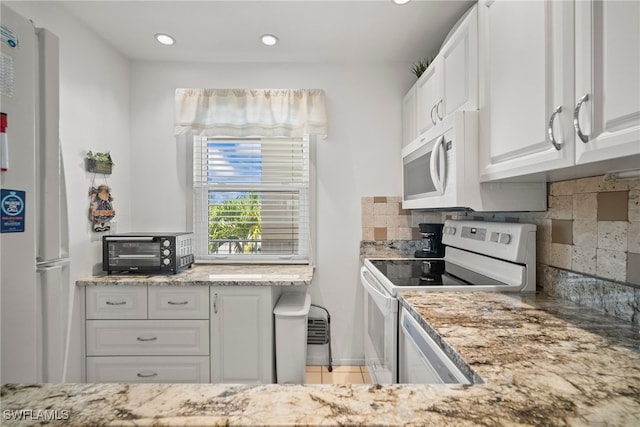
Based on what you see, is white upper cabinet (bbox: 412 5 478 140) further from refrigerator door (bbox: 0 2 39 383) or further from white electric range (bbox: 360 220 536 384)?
refrigerator door (bbox: 0 2 39 383)

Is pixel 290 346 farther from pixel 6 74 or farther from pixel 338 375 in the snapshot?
pixel 6 74

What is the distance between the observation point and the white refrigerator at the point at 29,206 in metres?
0.70

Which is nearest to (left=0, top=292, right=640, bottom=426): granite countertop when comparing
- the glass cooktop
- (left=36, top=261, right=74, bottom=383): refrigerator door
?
(left=36, top=261, right=74, bottom=383): refrigerator door

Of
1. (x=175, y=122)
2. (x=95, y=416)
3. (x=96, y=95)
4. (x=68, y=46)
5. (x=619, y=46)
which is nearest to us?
(x=95, y=416)

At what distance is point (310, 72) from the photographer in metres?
2.61

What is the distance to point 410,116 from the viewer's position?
2.41 m

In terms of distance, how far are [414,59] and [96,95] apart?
2.42 metres

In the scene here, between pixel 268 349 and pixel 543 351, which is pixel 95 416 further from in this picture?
pixel 268 349

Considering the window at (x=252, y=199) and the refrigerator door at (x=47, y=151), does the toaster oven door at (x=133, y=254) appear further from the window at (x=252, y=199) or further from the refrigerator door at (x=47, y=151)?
the refrigerator door at (x=47, y=151)

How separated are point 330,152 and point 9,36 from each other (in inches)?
81.8

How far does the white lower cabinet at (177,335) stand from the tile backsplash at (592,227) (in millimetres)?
1606

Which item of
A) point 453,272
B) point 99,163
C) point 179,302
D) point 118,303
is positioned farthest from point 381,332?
point 99,163

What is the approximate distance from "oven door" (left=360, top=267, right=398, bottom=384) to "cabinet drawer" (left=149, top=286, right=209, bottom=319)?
3.50ft

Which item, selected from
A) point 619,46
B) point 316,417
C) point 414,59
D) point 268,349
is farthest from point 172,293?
point 414,59
